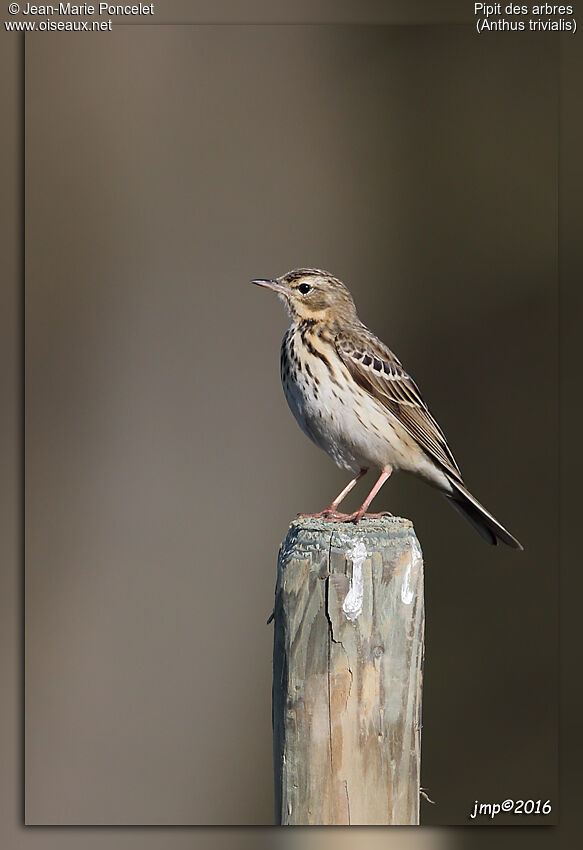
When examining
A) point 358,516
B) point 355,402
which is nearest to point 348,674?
point 358,516

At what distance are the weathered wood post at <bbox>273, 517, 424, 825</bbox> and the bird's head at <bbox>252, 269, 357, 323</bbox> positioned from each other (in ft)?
6.36

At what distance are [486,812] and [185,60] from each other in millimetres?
4018

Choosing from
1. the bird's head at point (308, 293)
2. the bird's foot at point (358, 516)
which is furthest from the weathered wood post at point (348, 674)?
the bird's head at point (308, 293)

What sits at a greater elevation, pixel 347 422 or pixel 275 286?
pixel 275 286

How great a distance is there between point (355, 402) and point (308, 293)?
723 millimetres

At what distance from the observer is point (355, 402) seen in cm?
547

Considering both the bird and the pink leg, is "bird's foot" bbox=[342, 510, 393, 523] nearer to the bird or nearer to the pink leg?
the bird

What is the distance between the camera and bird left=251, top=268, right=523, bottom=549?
5.45 meters

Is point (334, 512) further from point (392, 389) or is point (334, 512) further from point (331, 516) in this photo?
point (392, 389)

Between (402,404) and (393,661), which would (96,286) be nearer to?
(402,404)

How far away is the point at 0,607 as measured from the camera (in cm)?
512

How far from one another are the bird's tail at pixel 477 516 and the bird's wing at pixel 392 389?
0.10 meters

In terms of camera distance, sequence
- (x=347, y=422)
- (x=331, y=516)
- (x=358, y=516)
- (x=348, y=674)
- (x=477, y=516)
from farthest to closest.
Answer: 1. (x=477, y=516)
2. (x=347, y=422)
3. (x=331, y=516)
4. (x=358, y=516)
5. (x=348, y=674)

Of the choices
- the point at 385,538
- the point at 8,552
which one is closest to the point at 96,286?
the point at 8,552
